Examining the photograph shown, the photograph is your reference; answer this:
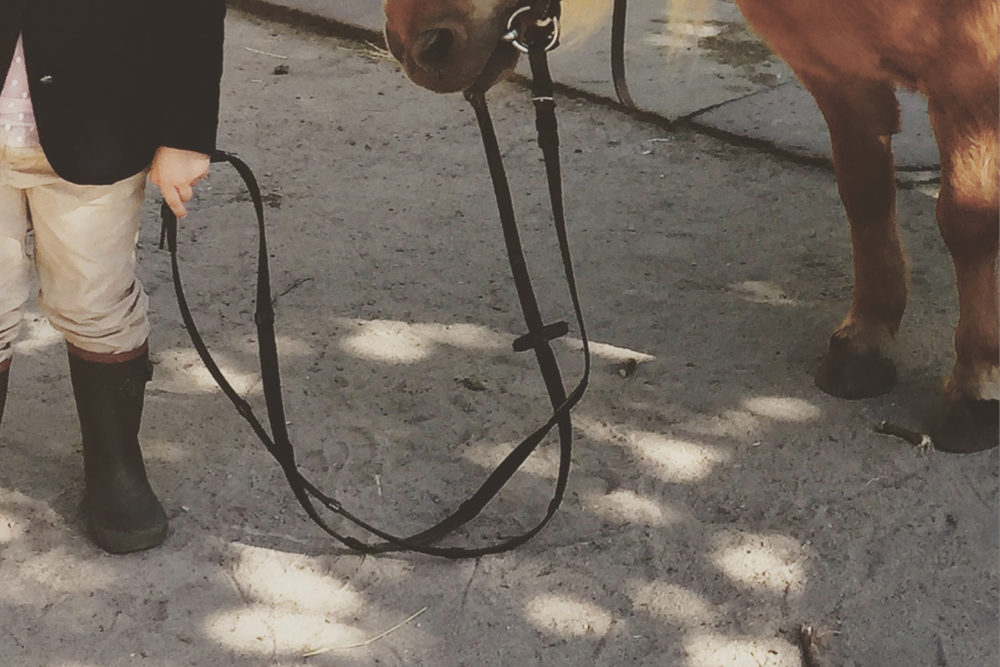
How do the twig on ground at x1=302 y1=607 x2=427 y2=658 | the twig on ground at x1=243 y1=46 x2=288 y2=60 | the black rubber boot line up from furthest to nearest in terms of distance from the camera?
1. the twig on ground at x1=243 y1=46 x2=288 y2=60
2. the black rubber boot
3. the twig on ground at x1=302 y1=607 x2=427 y2=658

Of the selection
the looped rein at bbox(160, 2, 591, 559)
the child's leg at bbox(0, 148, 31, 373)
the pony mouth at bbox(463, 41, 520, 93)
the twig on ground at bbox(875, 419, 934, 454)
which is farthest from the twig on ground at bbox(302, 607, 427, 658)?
the twig on ground at bbox(875, 419, 934, 454)

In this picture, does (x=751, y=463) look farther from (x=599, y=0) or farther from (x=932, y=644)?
(x=599, y=0)

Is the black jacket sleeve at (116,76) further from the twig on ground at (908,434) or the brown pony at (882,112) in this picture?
the twig on ground at (908,434)

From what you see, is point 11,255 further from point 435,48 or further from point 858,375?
point 858,375

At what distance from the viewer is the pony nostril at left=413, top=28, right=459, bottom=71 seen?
78.0 inches

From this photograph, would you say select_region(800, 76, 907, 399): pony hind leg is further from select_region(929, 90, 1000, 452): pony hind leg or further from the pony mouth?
the pony mouth

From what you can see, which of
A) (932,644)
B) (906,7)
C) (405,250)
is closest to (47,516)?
(405,250)

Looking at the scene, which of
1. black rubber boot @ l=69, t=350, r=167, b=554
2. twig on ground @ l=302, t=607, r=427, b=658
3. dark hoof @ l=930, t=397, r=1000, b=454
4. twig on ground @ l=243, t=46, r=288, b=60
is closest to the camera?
twig on ground @ l=302, t=607, r=427, b=658

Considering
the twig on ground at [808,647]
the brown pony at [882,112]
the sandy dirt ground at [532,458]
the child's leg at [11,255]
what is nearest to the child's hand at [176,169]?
the child's leg at [11,255]

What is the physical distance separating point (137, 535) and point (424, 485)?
568 mm

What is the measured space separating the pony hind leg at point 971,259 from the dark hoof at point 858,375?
6.3 inches

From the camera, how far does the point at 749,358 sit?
3.00 meters

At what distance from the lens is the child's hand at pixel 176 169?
202 cm

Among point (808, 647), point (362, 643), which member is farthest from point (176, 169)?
point (808, 647)
